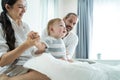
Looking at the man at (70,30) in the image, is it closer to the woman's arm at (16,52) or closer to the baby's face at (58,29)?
the baby's face at (58,29)

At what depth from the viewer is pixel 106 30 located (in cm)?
411

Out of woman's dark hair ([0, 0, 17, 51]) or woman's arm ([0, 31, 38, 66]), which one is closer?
woman's arm ([0, 31, 38, 66])

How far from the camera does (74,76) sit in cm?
123

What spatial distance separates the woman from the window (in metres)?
2.57

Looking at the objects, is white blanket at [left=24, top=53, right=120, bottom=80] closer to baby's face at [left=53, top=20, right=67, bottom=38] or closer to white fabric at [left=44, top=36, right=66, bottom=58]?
white fabric at [left=44, top=36, right=66, bottom=58]

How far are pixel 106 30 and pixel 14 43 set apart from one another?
9.16 ft

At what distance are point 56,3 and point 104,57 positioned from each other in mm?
1246

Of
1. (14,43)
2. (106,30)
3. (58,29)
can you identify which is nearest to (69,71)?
(14,43)

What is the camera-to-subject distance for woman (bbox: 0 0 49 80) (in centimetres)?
136

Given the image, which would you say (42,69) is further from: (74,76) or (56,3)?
(56,3)

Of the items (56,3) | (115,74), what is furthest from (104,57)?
(115,74)

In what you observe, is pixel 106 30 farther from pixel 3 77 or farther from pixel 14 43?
pixel 3 77

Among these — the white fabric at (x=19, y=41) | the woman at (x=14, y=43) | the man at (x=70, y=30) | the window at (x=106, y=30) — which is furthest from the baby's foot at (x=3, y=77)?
the window at (x=106, y=30)

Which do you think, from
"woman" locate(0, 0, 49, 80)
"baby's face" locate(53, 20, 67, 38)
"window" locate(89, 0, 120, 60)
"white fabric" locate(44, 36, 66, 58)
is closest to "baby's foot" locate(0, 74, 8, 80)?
"woman" locate(0, 0, 49, 80)
